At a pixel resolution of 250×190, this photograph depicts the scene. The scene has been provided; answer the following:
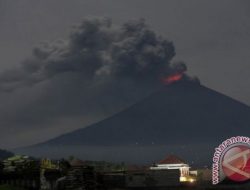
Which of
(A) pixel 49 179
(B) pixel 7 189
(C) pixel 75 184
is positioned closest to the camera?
(C) pixel 75 184

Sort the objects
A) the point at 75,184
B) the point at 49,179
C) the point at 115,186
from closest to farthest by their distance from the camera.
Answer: the point at 75,184
the point at 49,179
the point at 115,186

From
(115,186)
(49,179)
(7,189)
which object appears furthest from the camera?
(115,186)

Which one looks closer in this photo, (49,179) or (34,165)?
(49,179)

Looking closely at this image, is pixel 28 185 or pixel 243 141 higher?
pixel 243 141

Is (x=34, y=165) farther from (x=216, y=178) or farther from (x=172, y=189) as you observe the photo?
(x=216, y=178)

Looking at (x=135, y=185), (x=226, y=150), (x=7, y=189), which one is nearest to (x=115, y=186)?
(x=135, y=185)

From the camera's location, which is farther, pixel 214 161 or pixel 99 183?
pixel 214 161

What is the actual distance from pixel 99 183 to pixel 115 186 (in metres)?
27.6

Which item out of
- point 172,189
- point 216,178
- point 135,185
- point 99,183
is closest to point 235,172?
point 216,178

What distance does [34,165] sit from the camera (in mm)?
115000

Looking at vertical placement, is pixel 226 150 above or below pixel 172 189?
above

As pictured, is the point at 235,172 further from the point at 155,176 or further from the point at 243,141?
the point at 155,176

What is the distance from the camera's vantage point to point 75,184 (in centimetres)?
8231

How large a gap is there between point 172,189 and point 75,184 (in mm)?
34396
